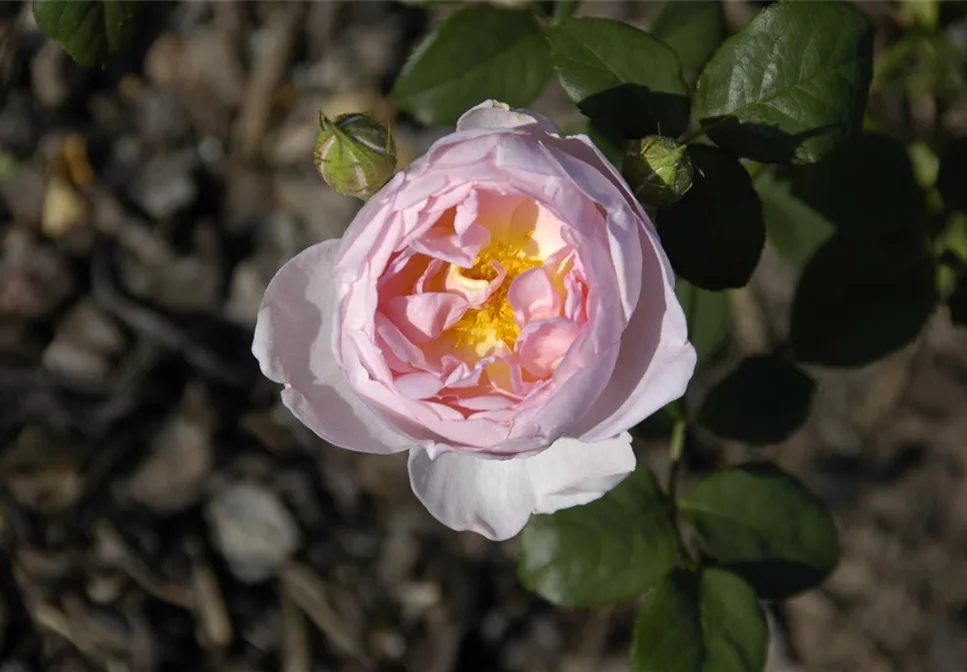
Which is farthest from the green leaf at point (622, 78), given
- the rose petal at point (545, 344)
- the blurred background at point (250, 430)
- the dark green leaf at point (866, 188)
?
the blurred background at point (250, 430)

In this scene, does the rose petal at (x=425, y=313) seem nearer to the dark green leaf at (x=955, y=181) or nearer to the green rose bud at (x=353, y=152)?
the green rose bud at (x=353, y=152)

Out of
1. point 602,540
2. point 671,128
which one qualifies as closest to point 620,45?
point 671,128

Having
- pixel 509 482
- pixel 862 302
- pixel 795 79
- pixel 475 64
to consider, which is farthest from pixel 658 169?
pixel 862 302

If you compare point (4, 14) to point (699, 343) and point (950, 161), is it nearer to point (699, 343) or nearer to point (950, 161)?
point (699, 343)

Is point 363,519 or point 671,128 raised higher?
point 671,128

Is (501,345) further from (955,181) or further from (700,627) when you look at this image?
(955,181)

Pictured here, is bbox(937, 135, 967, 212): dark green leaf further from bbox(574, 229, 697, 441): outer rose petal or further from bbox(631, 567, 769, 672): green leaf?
bbox(574, 229, 697, 441): outer rose petal
